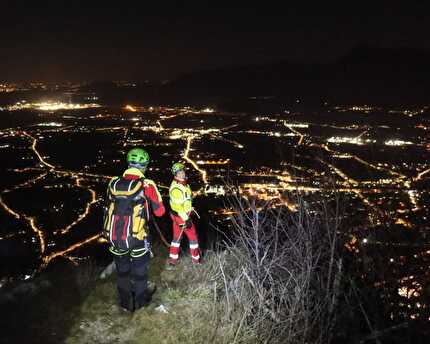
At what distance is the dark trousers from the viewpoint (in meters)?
4.96

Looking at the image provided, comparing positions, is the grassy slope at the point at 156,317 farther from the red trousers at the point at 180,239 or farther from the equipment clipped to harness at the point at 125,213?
the equipment clipped to harness at the point at 125,213

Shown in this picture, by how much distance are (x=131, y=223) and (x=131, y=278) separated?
104cm

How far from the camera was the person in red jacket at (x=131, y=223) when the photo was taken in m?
4.62

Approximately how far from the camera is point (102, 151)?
193 ft

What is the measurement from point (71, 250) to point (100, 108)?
92.0 meters

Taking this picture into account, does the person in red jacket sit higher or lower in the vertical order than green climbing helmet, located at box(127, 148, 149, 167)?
lower

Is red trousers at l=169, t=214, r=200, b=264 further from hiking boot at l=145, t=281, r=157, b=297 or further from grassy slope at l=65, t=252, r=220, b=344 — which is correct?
hiking boot at l=145, t=281, r=157, b=297

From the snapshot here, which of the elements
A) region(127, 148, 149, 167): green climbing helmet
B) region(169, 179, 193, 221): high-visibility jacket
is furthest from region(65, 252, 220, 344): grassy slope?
region(127, 148, 149, 167): green climbing helmet

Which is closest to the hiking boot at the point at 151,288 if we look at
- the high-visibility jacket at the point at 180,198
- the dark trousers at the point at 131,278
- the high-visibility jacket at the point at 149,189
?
the dark trousers at the point at 131,278

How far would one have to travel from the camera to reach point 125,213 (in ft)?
15.1

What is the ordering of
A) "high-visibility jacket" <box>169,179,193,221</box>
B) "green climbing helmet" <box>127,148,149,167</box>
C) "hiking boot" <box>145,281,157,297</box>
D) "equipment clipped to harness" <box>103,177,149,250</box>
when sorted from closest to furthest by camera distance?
"equipment clipped to harness" <box>103,177,149,250</box>, "green climbing helmet" <box>127,148,149,167</box>, "hiking boot" <box>145,281,157,297</box>, "high-visibility jacket" <box>169,179,193,221</box>

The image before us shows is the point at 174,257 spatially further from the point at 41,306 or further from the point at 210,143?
the point at 210,143

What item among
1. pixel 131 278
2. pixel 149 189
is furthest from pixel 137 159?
pixel 131 278

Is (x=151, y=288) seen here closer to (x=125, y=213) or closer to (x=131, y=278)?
(x=131, y=278)
